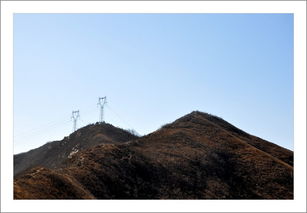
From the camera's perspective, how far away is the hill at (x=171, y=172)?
3067 cm

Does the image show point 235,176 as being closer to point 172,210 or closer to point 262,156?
point 262,156

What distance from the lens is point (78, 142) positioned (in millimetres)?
61812

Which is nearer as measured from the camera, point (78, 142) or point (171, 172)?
point (171, 172)

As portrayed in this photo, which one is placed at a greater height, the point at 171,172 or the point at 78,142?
the point at 78,142

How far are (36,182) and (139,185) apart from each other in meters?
10.9

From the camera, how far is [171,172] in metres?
39.2

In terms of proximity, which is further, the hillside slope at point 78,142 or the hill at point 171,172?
the hillside slope at point 78,142

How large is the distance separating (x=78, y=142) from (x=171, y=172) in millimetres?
25927

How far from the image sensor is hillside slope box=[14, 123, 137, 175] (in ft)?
192

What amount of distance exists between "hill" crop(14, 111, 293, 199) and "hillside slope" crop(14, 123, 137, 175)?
12521 mm

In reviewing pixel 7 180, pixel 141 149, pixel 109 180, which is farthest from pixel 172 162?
pixel 7 180

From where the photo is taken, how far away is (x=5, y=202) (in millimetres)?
22219

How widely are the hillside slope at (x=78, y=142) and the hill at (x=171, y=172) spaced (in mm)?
12521

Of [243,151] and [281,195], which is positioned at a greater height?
[243,151]
